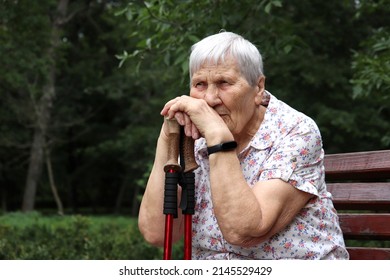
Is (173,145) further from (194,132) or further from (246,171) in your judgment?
(246,171)

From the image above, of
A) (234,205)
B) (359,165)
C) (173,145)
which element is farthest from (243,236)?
(359,165)

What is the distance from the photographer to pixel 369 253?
120 inches

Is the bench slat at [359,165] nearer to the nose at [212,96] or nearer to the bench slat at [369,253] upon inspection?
the bench slat at [369,253]

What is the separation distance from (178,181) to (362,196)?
908mm

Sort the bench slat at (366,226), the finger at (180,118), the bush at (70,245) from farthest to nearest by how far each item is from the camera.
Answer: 1. the bush at (70,245)
2. the bench slat at (366,226)
3. the finger at (180,118)

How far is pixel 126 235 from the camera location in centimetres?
758

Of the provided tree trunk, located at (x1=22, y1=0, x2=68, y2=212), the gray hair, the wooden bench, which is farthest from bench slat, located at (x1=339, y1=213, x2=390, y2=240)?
tree trunk, located at (x1=22, y1=0, x2=68, y2=212)

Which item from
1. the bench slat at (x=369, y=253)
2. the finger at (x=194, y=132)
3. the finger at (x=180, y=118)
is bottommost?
the bench slat at (x=369, y=253)

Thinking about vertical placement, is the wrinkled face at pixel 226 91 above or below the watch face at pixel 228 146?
above

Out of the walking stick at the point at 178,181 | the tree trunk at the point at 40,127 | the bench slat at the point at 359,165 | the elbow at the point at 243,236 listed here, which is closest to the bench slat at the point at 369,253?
the bench slat at the point at 359,165

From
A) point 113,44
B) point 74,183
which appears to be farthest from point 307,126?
point 74,183

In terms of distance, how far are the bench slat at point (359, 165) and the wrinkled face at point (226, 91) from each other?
1.99ft

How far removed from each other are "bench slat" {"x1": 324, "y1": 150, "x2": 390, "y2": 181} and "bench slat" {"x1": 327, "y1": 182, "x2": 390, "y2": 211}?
0.15 ft

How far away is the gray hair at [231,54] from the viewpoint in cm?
275
